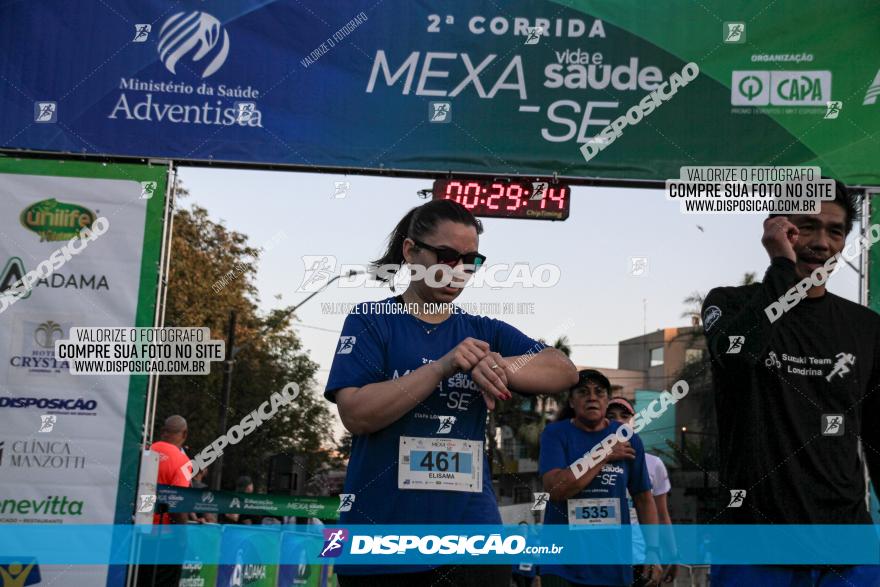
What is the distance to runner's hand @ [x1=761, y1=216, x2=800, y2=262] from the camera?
138 inches

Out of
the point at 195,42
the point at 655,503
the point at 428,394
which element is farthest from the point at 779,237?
the point at 195,42

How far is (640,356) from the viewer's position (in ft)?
170

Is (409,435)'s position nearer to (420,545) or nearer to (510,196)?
(420,545)

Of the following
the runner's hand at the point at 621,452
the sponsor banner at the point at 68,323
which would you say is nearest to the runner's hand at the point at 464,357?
the runner's hand at the point at 621,452

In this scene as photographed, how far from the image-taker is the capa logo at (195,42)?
7.68m

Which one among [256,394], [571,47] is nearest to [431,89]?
[571,47]

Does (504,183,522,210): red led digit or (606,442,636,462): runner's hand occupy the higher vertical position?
(504,183,522,210): red led digit

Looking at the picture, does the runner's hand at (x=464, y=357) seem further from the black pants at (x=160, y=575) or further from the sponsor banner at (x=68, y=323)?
the black pants at (x=160, y=575)

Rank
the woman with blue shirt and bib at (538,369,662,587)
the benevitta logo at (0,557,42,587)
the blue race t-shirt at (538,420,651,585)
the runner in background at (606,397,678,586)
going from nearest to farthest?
the woman with blue shirt and bib at (538,369,662,587) → the blue race t-shirt at (538,420,651,585) → the runner in background at (606,397,678,586) → the benevitta logo at (0,557,42,587)

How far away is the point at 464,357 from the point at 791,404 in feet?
4.17

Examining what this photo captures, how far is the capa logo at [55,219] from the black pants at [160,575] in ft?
8.80

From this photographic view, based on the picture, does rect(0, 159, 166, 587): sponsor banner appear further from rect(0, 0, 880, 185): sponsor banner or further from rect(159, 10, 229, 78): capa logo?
rect(159, 10, 229, 78): capa logo

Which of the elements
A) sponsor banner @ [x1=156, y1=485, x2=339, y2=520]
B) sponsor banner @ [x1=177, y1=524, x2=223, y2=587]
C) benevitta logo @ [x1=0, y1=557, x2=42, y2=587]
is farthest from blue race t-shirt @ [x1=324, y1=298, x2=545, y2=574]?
sponsor banner @ [x1=156, y1=485, x2=339, y2=520]

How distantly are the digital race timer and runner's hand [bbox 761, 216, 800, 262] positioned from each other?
13.3 feet
